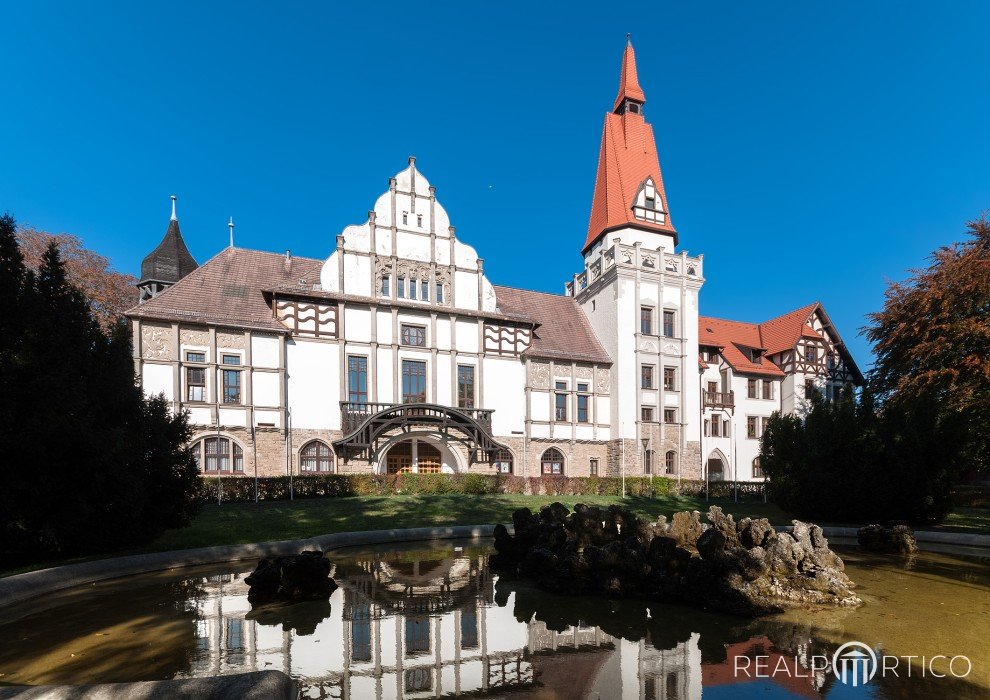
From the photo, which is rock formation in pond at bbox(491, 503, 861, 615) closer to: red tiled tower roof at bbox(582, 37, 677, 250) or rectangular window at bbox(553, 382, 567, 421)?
rectangular window at bbox(553, 382, 567, 421)

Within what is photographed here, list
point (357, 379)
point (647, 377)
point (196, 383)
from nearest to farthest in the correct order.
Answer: point (196, 383), point (357, 379), point (647, 377)

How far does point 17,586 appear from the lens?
6859 millimetres

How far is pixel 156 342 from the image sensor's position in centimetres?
2372

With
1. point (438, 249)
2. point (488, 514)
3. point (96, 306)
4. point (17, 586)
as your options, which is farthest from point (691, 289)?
point (96, 306)

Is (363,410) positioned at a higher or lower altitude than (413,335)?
lower

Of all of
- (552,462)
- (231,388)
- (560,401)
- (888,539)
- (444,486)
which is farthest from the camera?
(560,401)

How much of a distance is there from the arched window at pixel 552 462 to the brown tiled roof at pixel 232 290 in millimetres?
16885

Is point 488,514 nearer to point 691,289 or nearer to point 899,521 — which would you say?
point 899,521

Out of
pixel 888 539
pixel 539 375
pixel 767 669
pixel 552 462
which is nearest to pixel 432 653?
pixel 767 669

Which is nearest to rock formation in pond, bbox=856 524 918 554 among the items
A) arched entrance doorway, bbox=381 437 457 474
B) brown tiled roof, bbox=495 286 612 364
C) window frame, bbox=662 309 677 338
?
arched entrance doorway, bbox=381 437 457 474

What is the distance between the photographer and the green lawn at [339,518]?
1171cm

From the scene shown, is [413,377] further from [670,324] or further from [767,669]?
[767,669]

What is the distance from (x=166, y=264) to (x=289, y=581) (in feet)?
121

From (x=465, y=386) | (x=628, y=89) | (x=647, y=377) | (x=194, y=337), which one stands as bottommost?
(x=465, y=386)
